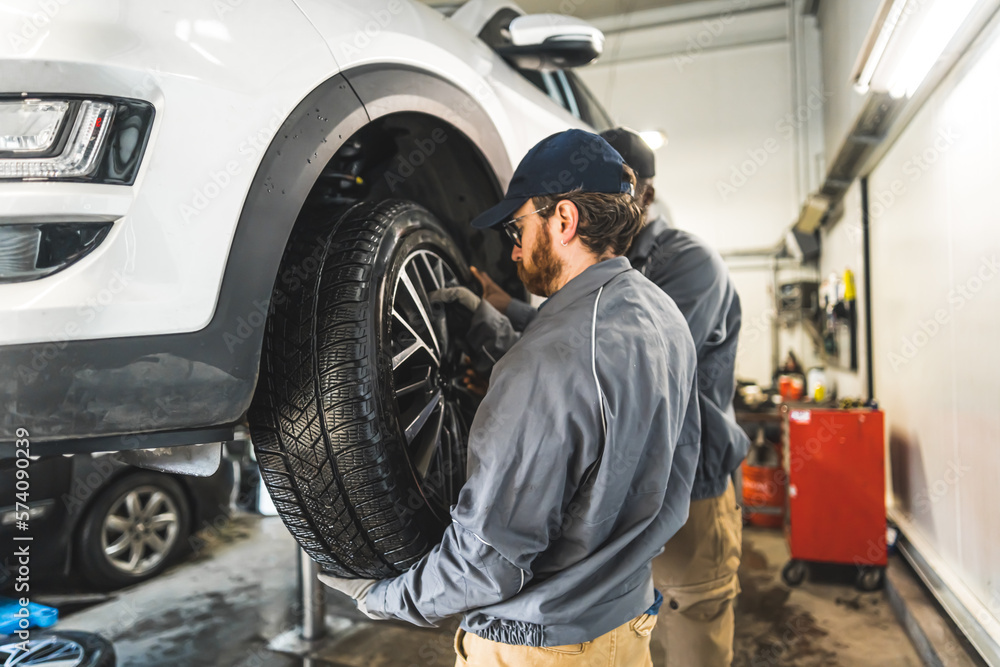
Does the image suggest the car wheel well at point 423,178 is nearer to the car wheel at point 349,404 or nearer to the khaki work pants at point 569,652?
the car wheel at point 349,404

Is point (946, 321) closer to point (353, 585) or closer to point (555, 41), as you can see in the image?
point (555, 41)

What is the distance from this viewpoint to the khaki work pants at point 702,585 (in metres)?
1.68

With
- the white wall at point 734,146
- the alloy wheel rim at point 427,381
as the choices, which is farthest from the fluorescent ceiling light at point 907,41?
the white wall at point 734,146

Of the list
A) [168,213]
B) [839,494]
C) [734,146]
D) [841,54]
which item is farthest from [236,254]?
[734,146]

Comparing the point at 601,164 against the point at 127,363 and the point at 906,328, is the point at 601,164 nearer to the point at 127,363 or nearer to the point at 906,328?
the point at 127,363

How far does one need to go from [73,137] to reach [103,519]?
2660mm

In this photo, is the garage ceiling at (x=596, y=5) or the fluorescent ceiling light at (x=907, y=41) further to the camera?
the garage ceiling at (x=596, y=5)

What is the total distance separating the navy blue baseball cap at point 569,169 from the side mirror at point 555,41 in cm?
54

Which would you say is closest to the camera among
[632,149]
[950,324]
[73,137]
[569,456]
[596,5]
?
[73,137]

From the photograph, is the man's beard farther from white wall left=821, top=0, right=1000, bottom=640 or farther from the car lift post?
the car lift post

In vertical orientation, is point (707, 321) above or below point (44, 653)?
above

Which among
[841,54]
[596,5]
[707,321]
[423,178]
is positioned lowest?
[707,321]

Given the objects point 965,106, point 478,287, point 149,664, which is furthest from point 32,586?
point 965,106

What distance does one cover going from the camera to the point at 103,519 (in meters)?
2.83
